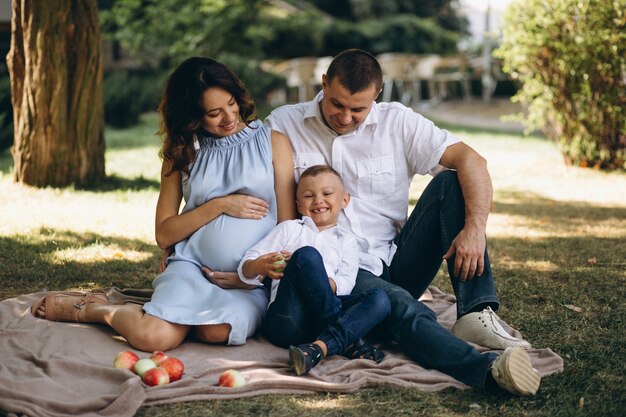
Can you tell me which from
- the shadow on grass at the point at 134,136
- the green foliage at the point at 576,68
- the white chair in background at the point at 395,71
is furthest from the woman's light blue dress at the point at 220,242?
the white chair in background at the point at 395,71

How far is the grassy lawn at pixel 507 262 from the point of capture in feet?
10.2

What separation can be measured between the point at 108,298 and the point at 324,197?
1.33 m

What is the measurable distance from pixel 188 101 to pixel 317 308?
1.14 metres

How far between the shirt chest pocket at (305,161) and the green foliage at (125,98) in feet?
34.4

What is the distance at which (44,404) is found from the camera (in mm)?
2941

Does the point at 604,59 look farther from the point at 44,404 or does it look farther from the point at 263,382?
the point at 44,404

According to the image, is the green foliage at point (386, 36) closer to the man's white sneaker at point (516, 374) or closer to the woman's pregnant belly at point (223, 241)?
the woman's pregnant belly at point (223, 241)

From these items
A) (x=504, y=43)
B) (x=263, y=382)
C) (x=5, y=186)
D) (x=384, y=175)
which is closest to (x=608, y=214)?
(x=504, y=43)

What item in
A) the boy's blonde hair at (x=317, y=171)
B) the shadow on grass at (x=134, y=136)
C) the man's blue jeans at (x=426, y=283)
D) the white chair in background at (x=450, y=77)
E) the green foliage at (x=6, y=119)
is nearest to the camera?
the man's blue jeans at (x=426, y=283)

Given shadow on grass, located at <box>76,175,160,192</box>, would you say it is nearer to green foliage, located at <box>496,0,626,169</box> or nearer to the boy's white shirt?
green foliage, located at <box>496,0,626,169</box>

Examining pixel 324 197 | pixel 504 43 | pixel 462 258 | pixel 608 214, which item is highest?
pixel 504 43

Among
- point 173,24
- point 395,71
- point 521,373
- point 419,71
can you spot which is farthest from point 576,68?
point 419,71

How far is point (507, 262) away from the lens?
567 centimetres

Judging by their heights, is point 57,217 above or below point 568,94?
below
